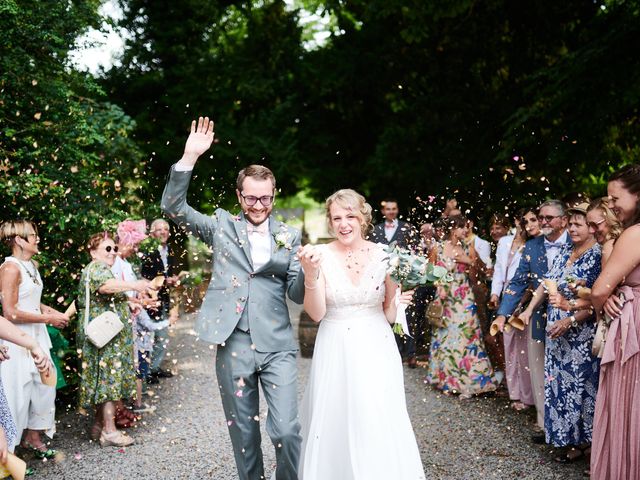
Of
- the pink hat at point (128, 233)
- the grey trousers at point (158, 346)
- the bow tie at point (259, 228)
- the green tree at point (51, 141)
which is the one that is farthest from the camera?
the grey trousers at point (158, 346)

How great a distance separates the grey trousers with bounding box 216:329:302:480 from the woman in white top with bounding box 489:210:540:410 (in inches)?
142

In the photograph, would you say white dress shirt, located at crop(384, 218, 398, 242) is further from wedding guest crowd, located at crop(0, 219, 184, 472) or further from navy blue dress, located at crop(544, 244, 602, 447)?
navy blue dress, located at crop(544, 244, 602, 447)

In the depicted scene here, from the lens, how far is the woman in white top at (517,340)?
Answer: 6.98 metres

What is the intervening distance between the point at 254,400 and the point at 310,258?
1.01 m

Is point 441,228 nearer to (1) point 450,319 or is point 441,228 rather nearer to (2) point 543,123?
(1) point 450,319

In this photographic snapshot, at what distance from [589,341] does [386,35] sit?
46.4 ft

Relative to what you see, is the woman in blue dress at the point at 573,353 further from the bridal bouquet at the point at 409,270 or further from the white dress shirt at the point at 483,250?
the white dress shirt at the point at 483,250

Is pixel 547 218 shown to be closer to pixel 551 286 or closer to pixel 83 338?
pixel 551 286

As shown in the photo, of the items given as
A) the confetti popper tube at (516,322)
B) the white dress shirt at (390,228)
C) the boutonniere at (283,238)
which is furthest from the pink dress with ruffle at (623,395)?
the white dress shirt at (390,228)

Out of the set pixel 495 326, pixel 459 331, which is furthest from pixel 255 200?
pixel 459 331

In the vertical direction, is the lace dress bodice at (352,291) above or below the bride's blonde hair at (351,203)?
below

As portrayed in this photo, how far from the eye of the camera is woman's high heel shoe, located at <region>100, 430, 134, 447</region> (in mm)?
6172

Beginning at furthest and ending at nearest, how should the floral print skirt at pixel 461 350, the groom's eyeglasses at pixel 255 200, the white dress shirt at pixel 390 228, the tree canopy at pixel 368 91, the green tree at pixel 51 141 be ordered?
the tree canopy at pixel 368 91, the white dress shirt at pixel 390 228, the floral print skirt at pixel 461 350, the green tree at pixel 51 141, the groom's eyeglasses at pixel 255 200

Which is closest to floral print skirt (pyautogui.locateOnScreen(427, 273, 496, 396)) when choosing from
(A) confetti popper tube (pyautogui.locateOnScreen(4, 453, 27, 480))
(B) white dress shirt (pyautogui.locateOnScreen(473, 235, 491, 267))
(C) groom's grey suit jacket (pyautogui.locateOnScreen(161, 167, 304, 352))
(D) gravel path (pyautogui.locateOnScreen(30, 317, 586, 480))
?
(D) gravel path (pyautogui.locateOnScreen(30, 317, 586, 480))
